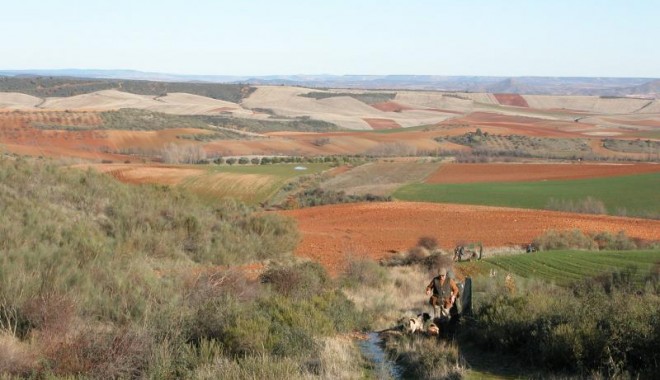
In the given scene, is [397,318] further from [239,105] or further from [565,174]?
[239,105]

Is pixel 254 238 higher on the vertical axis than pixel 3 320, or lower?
lower

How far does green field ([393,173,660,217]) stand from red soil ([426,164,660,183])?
2.44 metres

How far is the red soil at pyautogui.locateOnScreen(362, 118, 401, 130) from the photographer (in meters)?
132

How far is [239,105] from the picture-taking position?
162m

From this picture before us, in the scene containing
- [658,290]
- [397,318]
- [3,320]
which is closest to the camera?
[3,320]

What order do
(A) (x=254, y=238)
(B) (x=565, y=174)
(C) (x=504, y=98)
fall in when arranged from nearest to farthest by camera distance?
1. (A) (x=254, y=238)
2. (B) (x=565, y=174)
3. (C) (x=504, y=98)

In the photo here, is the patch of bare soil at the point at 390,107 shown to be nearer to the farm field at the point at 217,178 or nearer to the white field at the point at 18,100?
the white field at the point at 18,100

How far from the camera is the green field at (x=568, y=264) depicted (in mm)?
19913

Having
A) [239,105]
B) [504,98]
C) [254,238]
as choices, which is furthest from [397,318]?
[504,98]

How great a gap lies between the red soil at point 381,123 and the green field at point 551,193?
7454 cm

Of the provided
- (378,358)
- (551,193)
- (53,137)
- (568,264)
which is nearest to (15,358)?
(378,358)

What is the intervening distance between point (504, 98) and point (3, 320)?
642 feet

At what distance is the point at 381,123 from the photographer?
13600 cm

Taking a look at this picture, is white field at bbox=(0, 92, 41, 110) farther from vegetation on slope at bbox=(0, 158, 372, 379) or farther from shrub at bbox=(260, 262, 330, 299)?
shrub at bbox=(260, 262, 330, 299)
